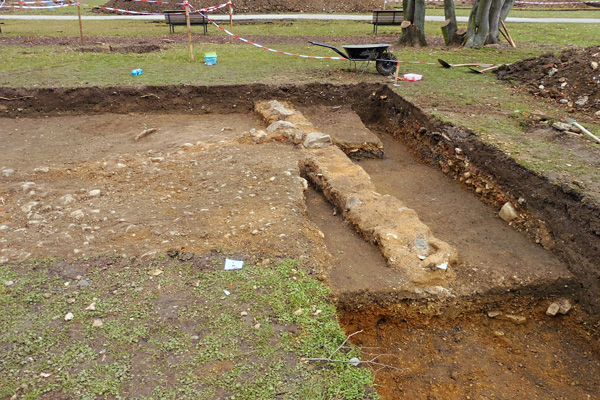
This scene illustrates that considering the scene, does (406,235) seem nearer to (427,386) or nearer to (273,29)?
(427,386)

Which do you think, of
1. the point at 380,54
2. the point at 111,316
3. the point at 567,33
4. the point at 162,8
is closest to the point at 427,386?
the point at 111,316

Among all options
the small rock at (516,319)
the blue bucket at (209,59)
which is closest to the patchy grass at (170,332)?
the small rock at (516,319)

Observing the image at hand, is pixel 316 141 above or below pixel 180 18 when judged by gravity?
below

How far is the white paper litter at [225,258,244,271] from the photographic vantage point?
3729 mm

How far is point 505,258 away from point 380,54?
19.6 ft

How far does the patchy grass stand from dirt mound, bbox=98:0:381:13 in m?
21.4

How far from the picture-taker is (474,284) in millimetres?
4016

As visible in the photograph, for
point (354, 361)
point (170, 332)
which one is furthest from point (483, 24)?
point (170, 332)

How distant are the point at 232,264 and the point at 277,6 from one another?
21999 mm

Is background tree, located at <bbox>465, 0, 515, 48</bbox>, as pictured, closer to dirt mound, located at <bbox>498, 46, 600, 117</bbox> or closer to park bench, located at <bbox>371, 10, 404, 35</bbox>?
dirt mound, located at <bbox>498, 46, 600, 117</bbox>

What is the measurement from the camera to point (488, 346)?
395cm

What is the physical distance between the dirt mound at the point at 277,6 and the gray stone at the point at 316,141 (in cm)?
1849

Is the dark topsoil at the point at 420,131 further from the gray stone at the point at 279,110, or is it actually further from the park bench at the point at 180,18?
the park bench at the point at 180,18

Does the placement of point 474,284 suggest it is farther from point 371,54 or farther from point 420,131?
point 371,54
